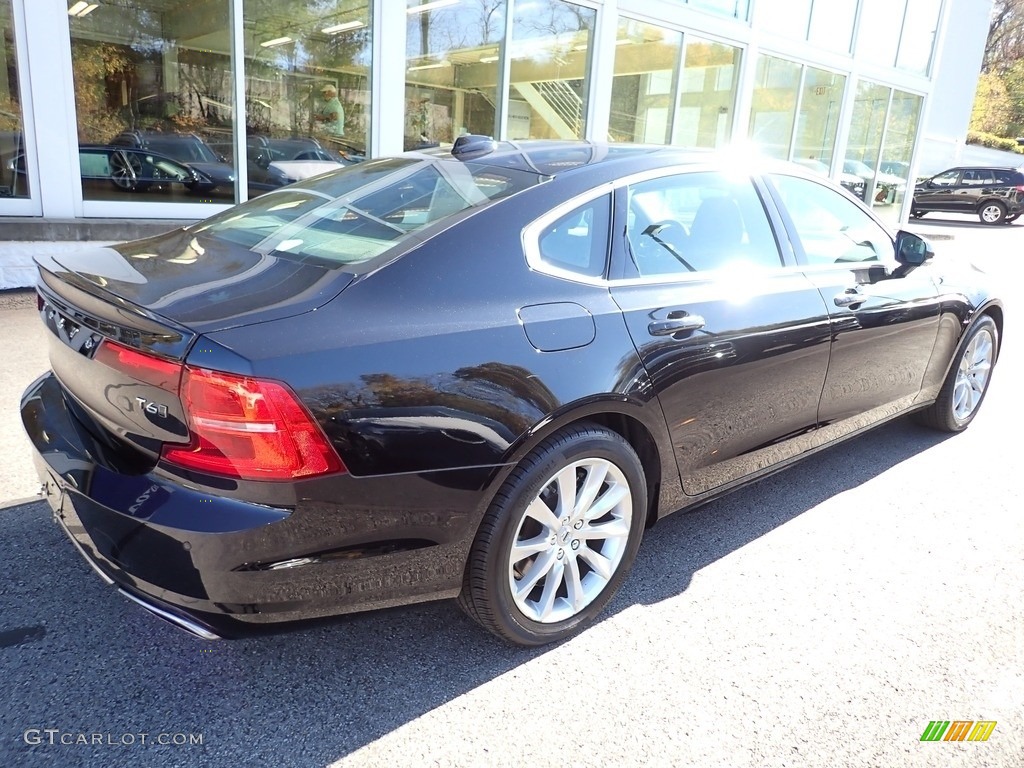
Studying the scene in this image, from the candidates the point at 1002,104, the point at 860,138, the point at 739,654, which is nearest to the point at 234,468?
the point at 739,654

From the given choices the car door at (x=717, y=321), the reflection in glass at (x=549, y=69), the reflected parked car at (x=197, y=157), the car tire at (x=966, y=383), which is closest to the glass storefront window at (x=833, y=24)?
the reflection in glass at (x=549, y=69)

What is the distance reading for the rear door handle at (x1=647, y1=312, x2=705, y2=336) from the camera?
8.48 feet

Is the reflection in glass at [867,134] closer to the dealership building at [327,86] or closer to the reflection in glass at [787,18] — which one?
the dealership building at [327,86]

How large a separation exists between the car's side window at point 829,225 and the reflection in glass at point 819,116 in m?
12.1

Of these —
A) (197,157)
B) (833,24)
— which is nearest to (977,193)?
A: (833,24)

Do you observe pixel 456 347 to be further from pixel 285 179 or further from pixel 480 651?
pixel 285 179

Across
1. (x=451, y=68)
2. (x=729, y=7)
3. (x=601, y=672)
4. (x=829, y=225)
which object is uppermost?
(x=729, y=7)

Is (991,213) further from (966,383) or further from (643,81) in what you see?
(966,383)

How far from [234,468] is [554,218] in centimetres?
127

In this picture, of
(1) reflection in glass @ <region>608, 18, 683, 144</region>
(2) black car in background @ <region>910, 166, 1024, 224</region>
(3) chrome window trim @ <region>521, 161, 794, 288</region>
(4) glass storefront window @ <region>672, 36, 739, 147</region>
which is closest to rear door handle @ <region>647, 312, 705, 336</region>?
(3) chrome window trim @ <region>521, 161, 794, 288</region>

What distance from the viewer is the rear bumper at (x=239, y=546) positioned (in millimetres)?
1836

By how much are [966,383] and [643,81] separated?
28.7 ft

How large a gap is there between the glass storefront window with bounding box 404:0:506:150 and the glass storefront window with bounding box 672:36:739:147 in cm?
368

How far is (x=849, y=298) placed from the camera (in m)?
3.43
